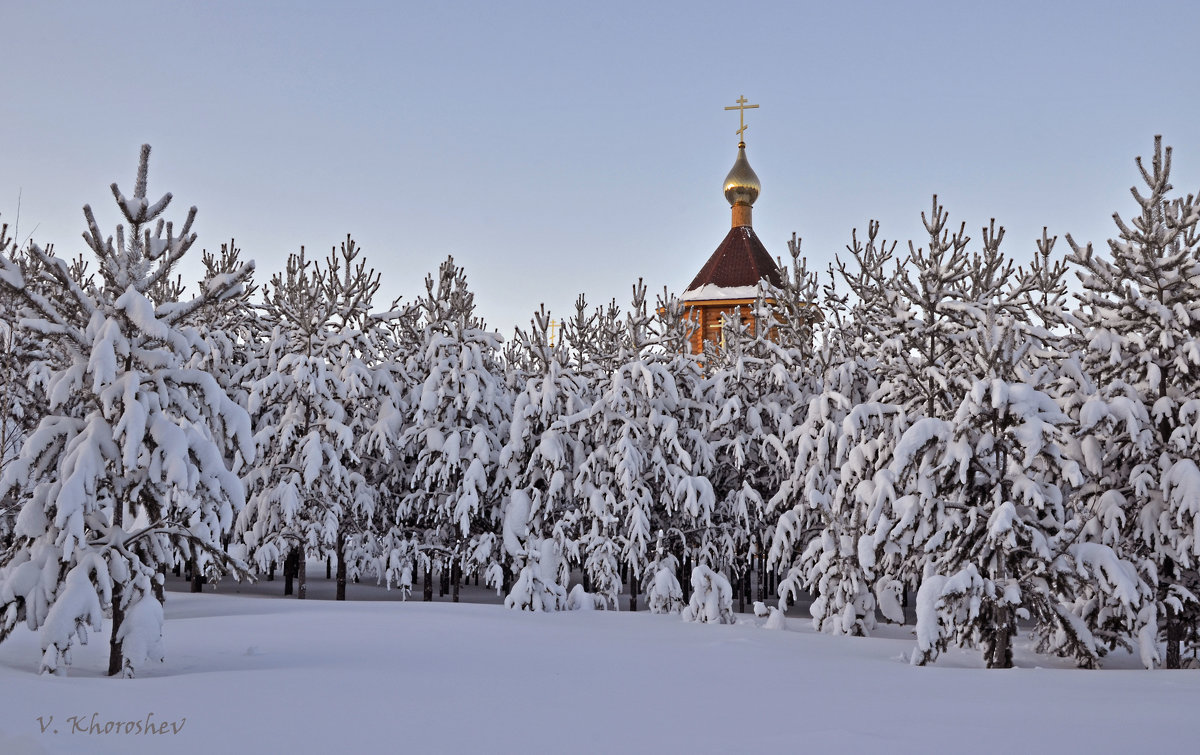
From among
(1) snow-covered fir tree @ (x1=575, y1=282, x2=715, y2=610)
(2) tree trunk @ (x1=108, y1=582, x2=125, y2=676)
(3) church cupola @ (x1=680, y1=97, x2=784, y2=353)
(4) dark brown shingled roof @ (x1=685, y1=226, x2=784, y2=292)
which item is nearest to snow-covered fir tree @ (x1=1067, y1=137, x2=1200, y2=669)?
(1) snow-covered fir tree @ (x1=575, y1=282, x2=715, y2=610)

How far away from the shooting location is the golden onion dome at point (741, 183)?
215 ft

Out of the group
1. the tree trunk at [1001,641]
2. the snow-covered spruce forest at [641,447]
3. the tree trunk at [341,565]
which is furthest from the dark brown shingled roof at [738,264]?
the tree trunk at [1001,641]

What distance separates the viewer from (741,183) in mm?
65438

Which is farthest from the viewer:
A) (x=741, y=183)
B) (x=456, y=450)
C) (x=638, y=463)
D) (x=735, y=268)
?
(x=741, y=183)

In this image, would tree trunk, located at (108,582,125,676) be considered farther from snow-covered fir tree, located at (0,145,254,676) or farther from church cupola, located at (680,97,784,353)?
church cupola, located at (680,97,784,353)

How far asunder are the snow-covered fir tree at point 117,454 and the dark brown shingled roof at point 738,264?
5115 cm

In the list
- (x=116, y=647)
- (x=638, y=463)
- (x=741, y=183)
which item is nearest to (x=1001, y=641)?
(x=638, y=463)

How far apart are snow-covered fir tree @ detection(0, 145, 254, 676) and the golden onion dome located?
5800 centimetres

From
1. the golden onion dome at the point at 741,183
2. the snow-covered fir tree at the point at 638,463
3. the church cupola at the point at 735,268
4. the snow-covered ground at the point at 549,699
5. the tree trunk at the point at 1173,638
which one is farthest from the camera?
the golden onion dome at the point at 741,183

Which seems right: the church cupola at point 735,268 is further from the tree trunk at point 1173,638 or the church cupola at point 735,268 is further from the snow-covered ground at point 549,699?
the snow-covered ground at point 549,699

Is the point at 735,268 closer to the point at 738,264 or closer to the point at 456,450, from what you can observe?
the point at 738,264

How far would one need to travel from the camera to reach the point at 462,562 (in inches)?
928

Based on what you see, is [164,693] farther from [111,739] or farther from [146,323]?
[146,323]

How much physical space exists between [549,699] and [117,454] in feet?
16.3
